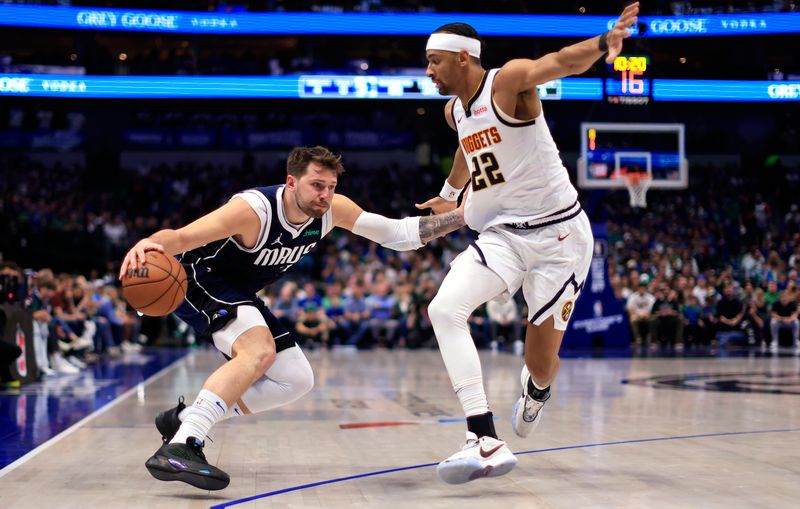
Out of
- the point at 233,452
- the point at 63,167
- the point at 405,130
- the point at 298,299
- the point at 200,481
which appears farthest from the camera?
the point at 405,130

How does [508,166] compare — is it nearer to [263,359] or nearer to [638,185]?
[263,359]

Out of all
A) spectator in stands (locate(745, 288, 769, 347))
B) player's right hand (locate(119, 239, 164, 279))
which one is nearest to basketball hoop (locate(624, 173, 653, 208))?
spectator in stands (locate(745, 288, 769, 347))

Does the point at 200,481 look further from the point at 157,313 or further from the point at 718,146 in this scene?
the point at 718,146

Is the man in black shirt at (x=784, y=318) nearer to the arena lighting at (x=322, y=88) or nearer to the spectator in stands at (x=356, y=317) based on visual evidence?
the arena lighting at (x=322, y=88)

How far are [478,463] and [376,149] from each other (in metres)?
24.5

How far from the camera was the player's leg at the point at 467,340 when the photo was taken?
14.6 ft

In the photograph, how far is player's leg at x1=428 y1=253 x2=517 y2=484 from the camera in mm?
4441

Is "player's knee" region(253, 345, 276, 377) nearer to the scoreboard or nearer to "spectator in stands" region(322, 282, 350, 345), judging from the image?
the scoreboard

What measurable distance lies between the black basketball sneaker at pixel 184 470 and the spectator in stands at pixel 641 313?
15.3 m

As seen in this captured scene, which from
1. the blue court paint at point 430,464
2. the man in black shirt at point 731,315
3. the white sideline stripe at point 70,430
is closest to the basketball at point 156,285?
the blue court paint at point 430,464

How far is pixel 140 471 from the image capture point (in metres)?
5.05

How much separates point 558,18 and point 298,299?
891 centimetres

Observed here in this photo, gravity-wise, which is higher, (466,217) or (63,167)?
(63,167)

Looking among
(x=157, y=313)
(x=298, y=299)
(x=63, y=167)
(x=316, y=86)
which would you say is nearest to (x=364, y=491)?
(x=157, y=313)
